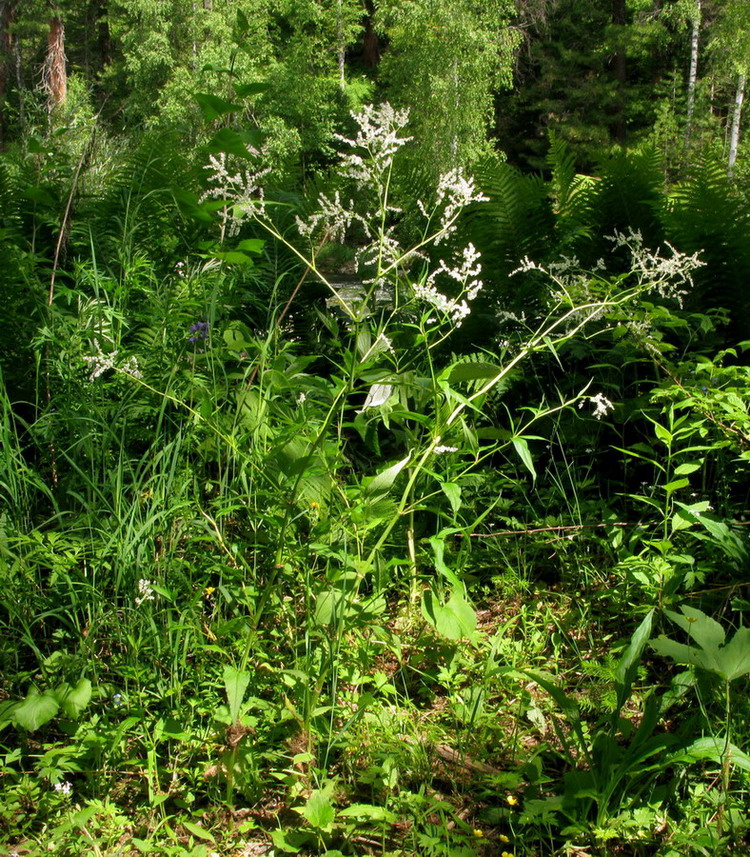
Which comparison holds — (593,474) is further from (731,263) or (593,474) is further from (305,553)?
(305,553)

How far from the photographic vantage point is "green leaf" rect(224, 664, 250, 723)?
1322 mm

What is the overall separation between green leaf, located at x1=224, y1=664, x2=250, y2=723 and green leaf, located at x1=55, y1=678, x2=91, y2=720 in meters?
0.28

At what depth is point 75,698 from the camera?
1.47 m

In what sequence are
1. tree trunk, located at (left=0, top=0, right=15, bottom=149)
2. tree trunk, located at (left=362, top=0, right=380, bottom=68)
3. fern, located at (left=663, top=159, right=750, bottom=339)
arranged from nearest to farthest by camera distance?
fern, located at (left=663, top=159, right=750, bottom=339) → tree trunk, located at (left=0, top=0, right=15, bottom=149) → tree trunk, located at (left=362, top=0, right=380, bottom=68)

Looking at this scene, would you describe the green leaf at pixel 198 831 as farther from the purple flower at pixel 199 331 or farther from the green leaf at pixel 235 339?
the purple flower at pixel 199 331

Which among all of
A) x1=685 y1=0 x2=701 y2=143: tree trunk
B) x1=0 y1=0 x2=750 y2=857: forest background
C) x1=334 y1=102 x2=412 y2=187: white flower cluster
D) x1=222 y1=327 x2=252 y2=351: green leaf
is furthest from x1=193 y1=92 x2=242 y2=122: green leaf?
x1=685 y1=0 x2=701 y2=143: tree trunk

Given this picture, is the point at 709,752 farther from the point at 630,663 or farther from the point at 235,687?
the point at 235,687

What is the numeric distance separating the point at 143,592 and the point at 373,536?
547 millimetres

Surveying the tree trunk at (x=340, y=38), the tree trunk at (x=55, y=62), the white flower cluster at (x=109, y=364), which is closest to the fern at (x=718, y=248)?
the white flower cluster at (x=109, y=364)

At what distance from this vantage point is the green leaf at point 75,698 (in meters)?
1.46

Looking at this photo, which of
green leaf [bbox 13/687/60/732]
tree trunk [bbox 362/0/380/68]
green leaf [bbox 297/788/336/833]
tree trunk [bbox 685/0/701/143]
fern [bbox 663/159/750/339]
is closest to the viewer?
green leaf [bbox 297/788/336/833]

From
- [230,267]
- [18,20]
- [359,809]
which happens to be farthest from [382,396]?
[18,20]

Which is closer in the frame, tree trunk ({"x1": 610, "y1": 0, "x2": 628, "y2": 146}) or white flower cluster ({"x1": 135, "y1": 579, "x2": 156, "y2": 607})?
white flower cluster ({"x1": 135, "y1": 579, "x2": 156, "y2": 607})

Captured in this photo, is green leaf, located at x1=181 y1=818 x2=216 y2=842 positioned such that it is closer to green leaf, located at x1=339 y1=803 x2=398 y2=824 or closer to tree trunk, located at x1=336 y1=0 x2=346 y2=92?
green leaf, located at x1=339 y1=803 x2=398 y2=824
